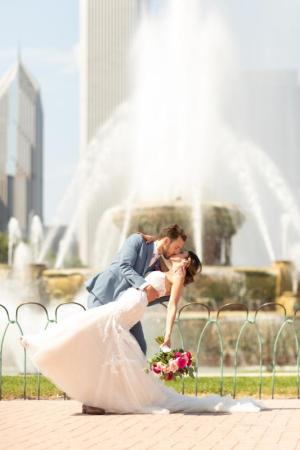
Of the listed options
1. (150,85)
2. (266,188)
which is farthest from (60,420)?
(266,188)

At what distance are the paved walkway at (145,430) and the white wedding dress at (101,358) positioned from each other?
0.68 feet

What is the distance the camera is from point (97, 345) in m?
8.75

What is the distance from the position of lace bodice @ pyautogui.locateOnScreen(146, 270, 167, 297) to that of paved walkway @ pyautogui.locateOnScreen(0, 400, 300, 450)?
1037 millimetres

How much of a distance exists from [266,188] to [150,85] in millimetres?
71727

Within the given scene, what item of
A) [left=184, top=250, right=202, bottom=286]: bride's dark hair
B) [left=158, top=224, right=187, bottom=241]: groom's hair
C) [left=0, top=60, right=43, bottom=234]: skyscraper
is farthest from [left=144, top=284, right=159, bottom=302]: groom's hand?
[left=0, top=60, right=43, bottom=234]: skyscraper

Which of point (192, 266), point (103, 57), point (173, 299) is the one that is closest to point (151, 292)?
point (173, 299)

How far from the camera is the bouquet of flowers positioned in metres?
8.65

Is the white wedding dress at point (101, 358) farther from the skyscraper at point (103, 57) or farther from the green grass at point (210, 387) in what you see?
the skyscraper at point (103, 57)

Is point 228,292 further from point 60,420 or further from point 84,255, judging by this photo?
point 84,255

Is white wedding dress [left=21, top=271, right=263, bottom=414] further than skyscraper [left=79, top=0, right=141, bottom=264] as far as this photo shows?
No

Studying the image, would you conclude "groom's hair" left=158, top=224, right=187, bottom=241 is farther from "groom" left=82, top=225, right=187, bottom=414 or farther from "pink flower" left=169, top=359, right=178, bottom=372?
"pink flower" left=169, top=359, right=178, bottom=372

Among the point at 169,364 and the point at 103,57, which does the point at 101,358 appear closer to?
the point at 169,364

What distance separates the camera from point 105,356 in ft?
28.7

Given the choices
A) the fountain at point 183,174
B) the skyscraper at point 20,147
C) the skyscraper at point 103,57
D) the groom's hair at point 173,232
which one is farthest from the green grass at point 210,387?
the skyscraper at point 20,147
